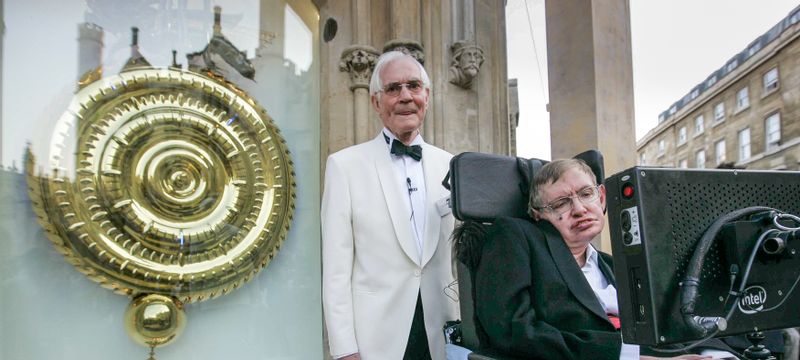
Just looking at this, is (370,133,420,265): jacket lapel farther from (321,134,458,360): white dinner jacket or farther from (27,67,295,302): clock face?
(27,67,295,302): clock face

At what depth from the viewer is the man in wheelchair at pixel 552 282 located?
1.42 meters

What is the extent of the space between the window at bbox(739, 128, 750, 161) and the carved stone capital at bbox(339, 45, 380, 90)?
47.0ft

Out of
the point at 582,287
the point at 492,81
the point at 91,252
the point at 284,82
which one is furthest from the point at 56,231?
the point at 492,81

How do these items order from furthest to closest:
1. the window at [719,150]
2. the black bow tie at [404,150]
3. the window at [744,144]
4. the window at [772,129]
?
the window at [719,150] < the window at [744,144] < the window at [772,129] < the black bow tie at [404,150]

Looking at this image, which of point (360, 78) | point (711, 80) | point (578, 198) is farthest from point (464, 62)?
point (711, 80)

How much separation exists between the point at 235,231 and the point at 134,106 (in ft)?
2.30

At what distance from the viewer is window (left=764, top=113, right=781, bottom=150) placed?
11.5m

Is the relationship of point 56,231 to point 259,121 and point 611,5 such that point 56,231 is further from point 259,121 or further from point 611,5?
point 611,5

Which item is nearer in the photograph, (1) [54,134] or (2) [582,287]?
(2) [582,287]

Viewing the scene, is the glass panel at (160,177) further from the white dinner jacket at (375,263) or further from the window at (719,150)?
the window at (719,150)

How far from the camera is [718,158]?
17.6 meters

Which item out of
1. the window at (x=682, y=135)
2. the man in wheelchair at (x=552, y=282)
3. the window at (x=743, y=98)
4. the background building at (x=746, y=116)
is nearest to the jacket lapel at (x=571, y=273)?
A: the man in wheelchair at (x=552, y=282)

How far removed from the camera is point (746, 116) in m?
14.0

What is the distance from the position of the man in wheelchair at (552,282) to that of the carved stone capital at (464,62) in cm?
132
